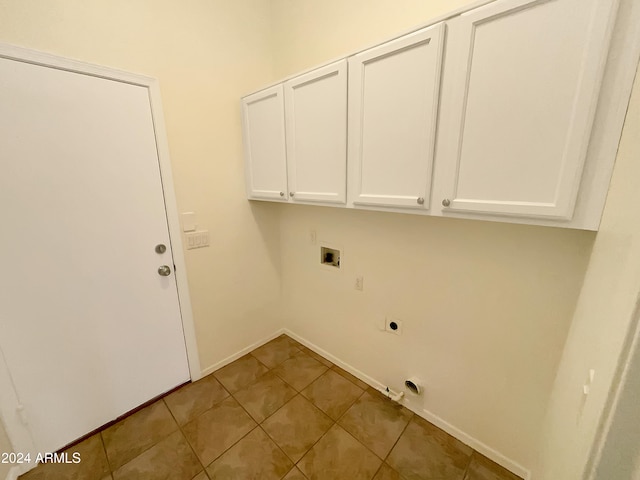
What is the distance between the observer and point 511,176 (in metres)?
0.85

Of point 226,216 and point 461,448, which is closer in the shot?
point 461,448

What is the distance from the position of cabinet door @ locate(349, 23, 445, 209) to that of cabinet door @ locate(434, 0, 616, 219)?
2.8 inches

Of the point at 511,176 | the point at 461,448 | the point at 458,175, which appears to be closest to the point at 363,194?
the point at 458,175

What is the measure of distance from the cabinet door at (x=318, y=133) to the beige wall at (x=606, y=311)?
3.13 feet

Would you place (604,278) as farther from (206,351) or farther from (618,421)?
(206,351)

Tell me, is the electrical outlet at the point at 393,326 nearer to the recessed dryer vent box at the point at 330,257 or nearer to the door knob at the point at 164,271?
the recessed dryer vent box at the point at 330,257

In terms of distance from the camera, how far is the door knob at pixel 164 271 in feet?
5.18

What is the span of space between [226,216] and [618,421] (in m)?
1.97

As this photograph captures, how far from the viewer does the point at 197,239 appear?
1722mm

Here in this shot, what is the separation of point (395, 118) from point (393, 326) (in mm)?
1256

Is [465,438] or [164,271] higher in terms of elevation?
[164,271]

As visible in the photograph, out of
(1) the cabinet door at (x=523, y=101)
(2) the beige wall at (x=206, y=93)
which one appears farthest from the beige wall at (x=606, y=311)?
(2) the beige wall at (x=206, y=93)

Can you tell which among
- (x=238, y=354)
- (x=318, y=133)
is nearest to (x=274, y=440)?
(x=238, y=354)

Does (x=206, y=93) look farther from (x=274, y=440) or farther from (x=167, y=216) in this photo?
(x=274, y=440)
